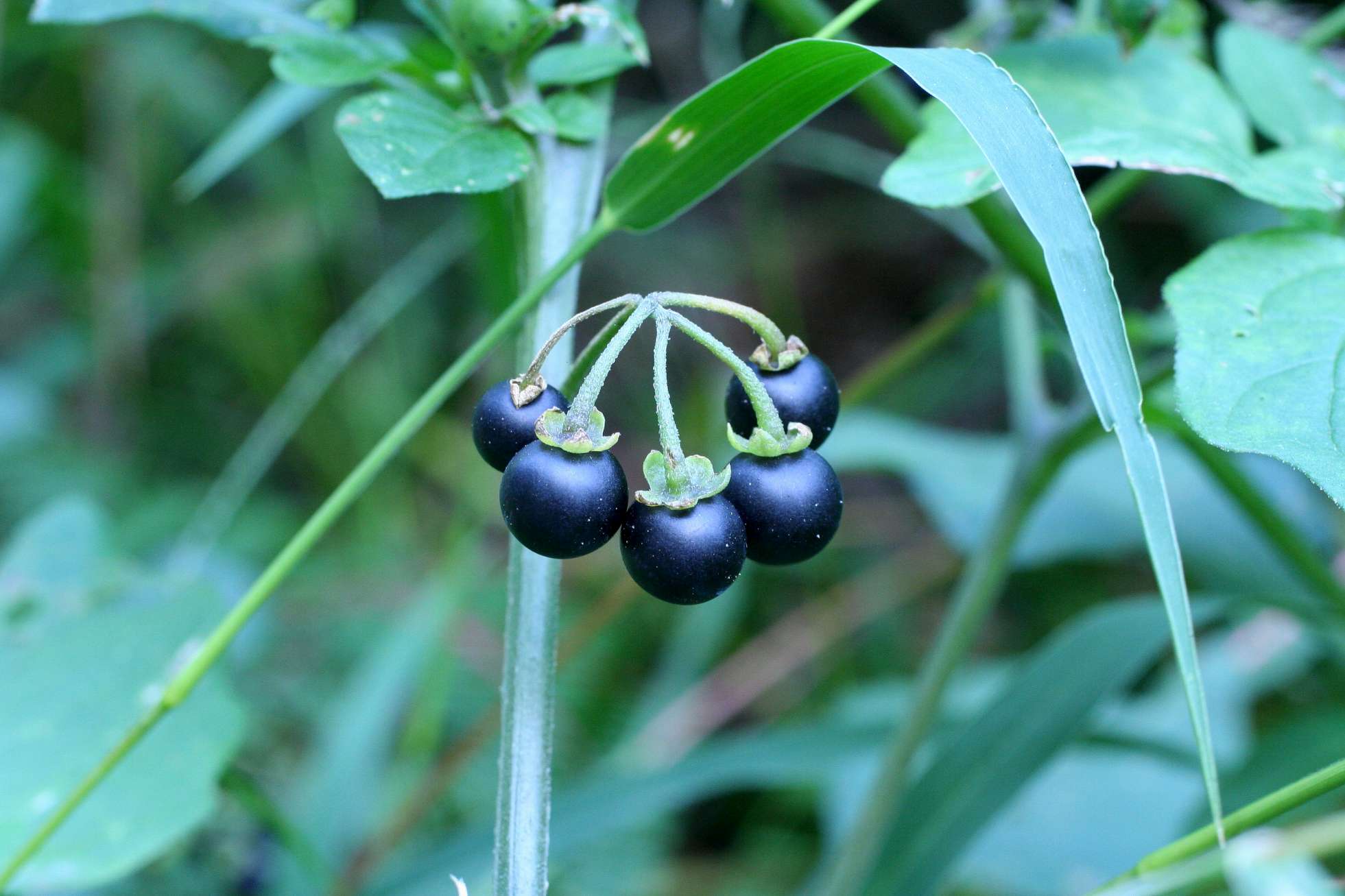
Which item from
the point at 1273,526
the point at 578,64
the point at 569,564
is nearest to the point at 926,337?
the point at 1273,526

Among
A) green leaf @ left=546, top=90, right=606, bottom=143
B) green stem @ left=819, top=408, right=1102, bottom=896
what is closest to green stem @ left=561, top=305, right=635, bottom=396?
green leaf @ left=546, top=90, right=606, bottom=143

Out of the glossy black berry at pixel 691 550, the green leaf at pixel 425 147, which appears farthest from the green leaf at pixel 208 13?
the glossy black berry at pixel 691 550

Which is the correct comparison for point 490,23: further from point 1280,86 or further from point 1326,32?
point 1326,32

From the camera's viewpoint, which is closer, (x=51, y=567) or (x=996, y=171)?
(x=996, y=171)

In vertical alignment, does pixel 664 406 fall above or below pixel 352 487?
above

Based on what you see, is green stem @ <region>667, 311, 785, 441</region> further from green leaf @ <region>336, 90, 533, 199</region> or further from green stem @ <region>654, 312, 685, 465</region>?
green leaf @ <region>336, 90, 533, 199</region>

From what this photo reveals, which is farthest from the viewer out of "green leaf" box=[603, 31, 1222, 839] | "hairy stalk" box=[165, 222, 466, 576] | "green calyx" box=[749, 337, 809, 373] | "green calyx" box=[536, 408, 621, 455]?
"hairy stalk" box=[165, 222, 466, 576]
